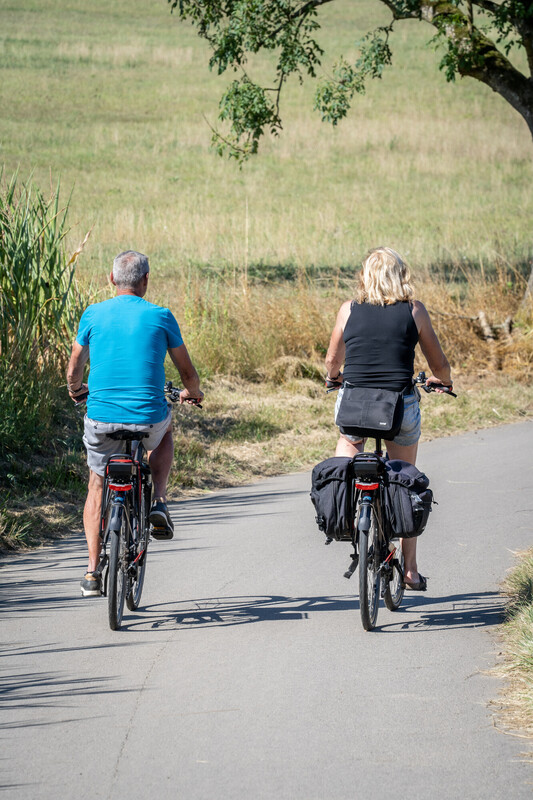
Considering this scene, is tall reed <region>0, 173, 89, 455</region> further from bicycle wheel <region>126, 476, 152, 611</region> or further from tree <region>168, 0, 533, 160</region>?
tree <region>168, 0, 533, 160</region>

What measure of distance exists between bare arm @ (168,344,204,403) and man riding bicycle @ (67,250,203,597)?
0.06 ft

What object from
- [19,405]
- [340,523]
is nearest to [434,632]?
[340,523]

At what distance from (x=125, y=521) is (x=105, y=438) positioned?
19.6 inches

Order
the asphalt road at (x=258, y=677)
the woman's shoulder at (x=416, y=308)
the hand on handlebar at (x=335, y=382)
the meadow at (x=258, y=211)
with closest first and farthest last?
the asphalt road at (x=258, y=677), the woman's shoulder at (x=416, y=308), the hand on handlebar at (x=335, y=382), the meadow at (x=258, y=211)

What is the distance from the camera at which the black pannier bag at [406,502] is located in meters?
5.25

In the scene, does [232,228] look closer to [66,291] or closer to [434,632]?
[66,291]

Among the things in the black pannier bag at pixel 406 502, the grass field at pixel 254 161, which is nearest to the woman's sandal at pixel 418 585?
the black pannier bag at pixel 406 502

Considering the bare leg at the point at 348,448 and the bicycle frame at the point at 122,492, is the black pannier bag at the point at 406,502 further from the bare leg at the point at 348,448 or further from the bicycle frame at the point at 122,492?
the bicycle frame at the point at 122,492

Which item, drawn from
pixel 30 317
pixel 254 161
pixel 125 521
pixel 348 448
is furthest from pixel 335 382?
pixel 254 161

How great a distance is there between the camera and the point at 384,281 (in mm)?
5340

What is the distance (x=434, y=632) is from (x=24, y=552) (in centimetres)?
317

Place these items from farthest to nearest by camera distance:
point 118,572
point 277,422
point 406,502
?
point 277,422 → point 118,572 → point 406,502

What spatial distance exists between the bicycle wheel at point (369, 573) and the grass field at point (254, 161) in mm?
10201

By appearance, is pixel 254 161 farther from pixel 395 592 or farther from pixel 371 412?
pixel 371 412
